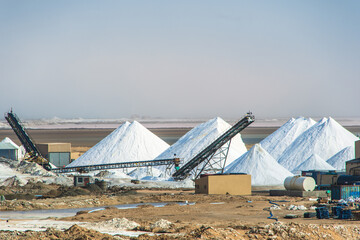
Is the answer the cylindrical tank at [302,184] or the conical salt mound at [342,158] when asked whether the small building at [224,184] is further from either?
the conical salt mound at [342,158]

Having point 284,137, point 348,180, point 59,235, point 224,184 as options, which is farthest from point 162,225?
point 284,137

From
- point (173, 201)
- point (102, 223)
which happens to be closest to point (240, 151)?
point (173, 201)

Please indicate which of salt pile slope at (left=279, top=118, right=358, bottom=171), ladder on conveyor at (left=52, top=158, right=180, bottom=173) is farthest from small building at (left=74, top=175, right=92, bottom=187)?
salt pile slope at (left=279, top=118, right=358, bottom=171)

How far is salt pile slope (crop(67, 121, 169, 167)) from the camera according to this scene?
61844 mm

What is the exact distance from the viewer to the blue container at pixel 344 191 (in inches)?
1355

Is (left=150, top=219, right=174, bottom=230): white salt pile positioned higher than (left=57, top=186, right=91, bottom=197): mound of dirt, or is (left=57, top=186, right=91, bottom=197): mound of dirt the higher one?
(left=57, top=186, right=91, bottom=197): mound of dirt

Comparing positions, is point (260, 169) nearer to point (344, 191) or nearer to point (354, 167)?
point (354, 167)

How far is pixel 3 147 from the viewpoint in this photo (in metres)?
63.0

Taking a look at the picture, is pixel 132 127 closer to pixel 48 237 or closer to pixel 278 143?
pixel 278 143

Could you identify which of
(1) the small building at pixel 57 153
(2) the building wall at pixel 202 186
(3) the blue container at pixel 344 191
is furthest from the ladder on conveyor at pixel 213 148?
(1) the small building at pixel 57 153

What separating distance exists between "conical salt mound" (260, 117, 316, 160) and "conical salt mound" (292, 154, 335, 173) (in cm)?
664

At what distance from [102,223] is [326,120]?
151ft

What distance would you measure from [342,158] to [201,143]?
Answer: 45.0 feet

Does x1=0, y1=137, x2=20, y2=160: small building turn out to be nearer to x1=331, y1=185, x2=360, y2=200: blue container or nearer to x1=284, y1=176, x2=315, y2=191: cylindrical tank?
x1=284, y1=176, x2=315, y2=191: cylindrical tank
